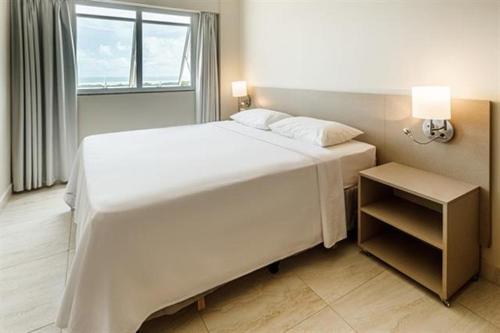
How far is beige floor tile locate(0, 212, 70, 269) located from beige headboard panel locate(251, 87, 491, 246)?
2.46m

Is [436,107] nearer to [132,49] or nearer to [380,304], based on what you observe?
[380,304]

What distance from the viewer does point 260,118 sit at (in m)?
3.20

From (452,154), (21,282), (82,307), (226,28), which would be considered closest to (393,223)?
(452,154)

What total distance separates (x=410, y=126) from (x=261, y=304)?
1591 millimetres

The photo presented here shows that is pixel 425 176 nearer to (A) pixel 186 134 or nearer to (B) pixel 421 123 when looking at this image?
(B) pixel 421 123

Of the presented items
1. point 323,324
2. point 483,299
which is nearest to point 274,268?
point 323,324

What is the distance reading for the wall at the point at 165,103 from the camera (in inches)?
145

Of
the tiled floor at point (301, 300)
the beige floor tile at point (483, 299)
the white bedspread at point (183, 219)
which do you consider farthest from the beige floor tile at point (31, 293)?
the beige floor tile at point (483, 299)

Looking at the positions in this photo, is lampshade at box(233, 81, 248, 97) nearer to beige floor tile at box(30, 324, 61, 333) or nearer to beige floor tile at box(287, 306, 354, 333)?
beige floor tile at box(287, 306, 354, 333)

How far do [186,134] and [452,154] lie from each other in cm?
209

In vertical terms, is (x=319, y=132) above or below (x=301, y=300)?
above

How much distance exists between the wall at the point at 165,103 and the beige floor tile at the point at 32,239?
1360 millimetres

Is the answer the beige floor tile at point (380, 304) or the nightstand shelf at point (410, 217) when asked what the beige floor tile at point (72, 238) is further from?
the nightstand shelf at point (410, 217)

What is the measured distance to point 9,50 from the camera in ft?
10.1
